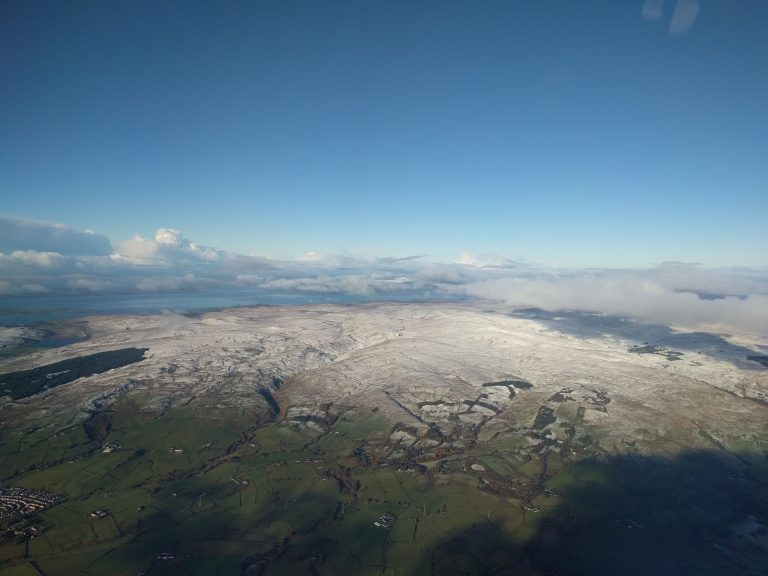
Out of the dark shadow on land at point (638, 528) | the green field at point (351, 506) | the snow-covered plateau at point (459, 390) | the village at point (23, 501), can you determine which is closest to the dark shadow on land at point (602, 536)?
the dark shadow on land at point (638, 528)

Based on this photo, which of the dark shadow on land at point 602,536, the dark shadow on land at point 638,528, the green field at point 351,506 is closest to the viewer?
the dark shadow on land at point 602,536

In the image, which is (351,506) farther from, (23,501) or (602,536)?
(23,501)

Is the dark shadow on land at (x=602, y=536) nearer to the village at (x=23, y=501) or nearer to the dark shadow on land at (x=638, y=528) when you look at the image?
the dark shadow on land at (x=638, y=528)

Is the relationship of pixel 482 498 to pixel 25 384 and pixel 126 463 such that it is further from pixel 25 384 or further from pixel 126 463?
pixel 25 384

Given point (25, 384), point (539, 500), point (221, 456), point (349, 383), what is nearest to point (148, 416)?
point (221, 456)

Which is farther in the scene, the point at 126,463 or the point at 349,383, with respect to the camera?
the point at 349,383

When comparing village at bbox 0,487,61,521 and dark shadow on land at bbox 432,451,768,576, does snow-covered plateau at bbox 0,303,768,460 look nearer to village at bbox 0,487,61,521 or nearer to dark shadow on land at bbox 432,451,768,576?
dark shadow on land at bbox 432,451,768,576

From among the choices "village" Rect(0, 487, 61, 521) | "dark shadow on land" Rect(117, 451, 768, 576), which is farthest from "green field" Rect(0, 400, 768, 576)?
"village" Rect(0, 487, 61, 521)

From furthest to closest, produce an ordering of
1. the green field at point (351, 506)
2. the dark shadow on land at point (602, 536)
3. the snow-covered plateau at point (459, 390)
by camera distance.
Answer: the snow-covered plateau at point (459, 390), the green field at point (351, 506), the dark shadow on land at point (602, 536)

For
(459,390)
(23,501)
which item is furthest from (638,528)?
(23,501)
